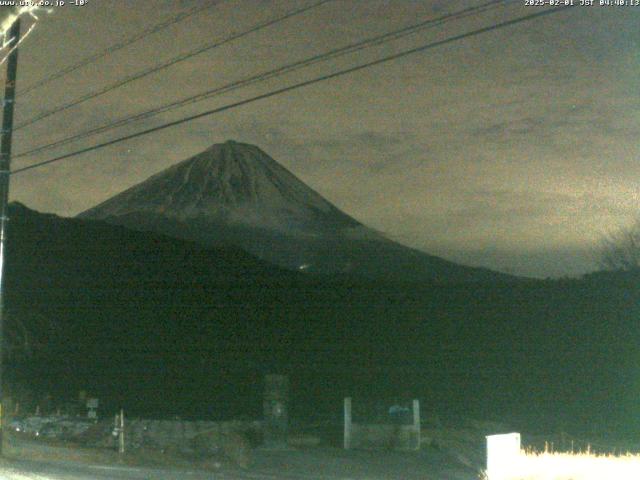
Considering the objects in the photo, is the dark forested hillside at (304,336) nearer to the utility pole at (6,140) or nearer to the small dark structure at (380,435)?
the small dark structure at (380,435)

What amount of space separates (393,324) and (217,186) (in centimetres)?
9515

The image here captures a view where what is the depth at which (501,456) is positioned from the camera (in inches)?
519

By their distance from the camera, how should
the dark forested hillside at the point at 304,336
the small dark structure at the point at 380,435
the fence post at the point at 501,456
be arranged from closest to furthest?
the fence post at the point at 501,456 → the small dark structure at the point at 380,435 → the dark forested hillside at the point at 304,336

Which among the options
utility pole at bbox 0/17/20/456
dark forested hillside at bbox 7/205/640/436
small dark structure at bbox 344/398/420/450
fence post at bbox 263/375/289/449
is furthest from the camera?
dark forested hillside at bbox 7/205/640/436

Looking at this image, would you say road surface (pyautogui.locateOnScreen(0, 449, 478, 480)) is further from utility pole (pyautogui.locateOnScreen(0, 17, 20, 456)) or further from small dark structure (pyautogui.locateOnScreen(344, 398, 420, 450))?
utility pole (pyautogui.locateOnScreen(0, 17, 20, 456))

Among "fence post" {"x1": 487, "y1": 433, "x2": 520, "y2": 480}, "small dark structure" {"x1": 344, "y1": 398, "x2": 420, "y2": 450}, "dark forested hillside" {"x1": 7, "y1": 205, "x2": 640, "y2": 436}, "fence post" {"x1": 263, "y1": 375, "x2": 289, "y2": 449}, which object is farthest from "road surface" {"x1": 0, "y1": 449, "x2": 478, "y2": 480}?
"dark forested hillside" {"x1": 7, "y1": 205, "x2": 640, "y2": 436}

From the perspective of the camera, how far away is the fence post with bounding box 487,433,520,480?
12895mm

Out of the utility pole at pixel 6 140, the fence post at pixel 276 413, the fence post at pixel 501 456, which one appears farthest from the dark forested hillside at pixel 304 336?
the utility pole at pixel 6 140

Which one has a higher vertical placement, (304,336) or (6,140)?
(6,140)

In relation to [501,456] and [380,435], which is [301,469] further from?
[380,435]

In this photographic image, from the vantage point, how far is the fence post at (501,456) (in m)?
12.9

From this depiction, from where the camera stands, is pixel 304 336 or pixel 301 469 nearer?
pixel 301 469

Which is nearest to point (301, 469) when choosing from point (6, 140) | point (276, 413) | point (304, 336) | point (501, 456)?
point (276, 413)

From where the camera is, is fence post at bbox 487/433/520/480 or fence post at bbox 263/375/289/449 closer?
fence post at bbox 487/433/520/480
